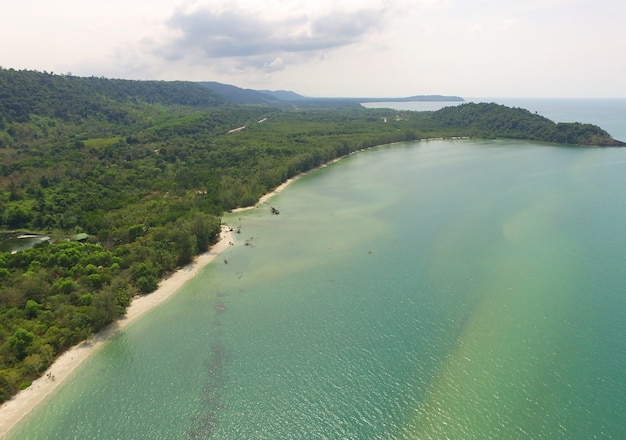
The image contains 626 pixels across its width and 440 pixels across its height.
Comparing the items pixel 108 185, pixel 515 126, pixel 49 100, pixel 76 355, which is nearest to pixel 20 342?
pixel 76 355

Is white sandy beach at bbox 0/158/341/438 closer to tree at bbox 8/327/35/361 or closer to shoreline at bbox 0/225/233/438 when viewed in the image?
shoreline at bbox 0/225/233/438

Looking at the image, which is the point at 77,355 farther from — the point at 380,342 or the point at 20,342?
the point at 380,342

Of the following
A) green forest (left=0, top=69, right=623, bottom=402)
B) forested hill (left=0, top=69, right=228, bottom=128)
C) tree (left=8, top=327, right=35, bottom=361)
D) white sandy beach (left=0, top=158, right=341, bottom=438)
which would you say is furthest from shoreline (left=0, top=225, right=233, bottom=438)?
forested hill (left=0, top=69, right=228, bottom=128)

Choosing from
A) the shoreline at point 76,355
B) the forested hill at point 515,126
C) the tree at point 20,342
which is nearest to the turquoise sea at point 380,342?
the shoreline at point 76,355

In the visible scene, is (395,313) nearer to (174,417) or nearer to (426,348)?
(426,348)

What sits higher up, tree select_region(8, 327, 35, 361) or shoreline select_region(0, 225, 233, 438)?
tree select_region(8, 327, 35, 361)
